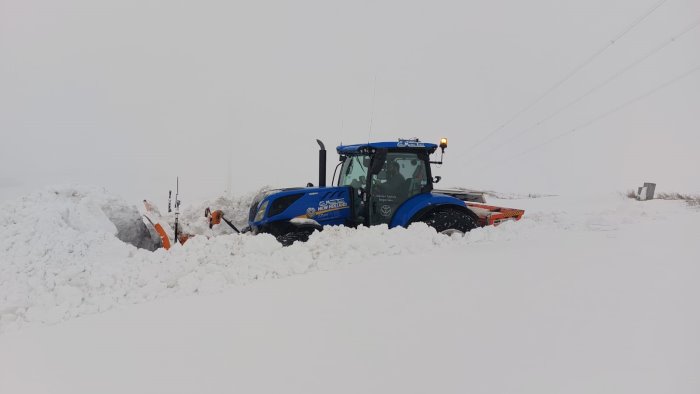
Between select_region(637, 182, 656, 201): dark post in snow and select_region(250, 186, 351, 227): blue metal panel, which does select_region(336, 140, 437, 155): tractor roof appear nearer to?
select_region(250, 186, 351, 227): blue metal panel

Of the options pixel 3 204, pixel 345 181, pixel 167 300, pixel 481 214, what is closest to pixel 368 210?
pixel 345 181

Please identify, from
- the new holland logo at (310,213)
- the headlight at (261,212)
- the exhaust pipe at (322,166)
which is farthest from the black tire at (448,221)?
the headlight at (261,212)

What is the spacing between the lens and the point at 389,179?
6.99m

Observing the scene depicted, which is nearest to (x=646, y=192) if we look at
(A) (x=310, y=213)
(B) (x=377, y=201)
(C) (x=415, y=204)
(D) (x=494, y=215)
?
(D) (x=494, y=215)

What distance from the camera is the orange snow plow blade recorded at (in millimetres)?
7779

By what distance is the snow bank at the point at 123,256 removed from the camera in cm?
420

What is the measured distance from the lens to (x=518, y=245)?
546cm

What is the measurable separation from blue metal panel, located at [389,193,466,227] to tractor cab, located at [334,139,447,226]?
0.07 meters

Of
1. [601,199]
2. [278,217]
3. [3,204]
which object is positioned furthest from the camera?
[601,199]

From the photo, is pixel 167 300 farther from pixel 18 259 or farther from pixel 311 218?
pixel 311 218

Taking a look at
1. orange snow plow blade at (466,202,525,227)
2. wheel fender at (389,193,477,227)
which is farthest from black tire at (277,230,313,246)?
orange snow plow blade at (466,202,525,227)

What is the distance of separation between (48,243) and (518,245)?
219 inches

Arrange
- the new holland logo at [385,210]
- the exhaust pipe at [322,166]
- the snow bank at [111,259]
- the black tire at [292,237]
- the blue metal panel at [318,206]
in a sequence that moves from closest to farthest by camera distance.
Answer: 1. the snow bank at [111,259]
2. the black tire at [292,237]
3. the blue metal panel at [318,206]
4. the new holland logo at [385,210]
5. the exhaust pipe at [322,166]

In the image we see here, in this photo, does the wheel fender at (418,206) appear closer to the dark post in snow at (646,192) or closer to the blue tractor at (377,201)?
the blue tractor at (377,201)
